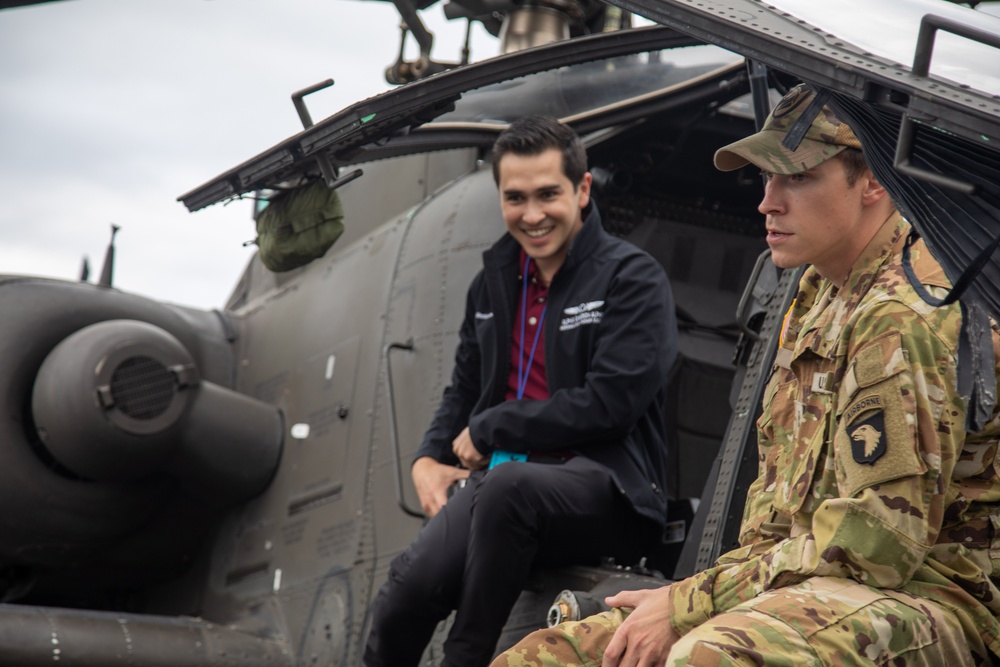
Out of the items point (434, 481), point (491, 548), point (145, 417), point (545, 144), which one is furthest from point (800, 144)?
point (145, 417)

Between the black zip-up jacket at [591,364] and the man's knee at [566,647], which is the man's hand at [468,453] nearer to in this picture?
the black zip-up jacket at [591,364]

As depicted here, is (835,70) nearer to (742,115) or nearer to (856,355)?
(856,355)

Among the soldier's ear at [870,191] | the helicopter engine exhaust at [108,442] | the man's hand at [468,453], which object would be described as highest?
the soldier's ear at [870,191]

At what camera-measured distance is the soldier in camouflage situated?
2.22m

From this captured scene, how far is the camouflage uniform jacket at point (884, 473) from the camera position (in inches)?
89.1

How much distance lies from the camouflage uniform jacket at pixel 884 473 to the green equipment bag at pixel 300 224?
7.53ft

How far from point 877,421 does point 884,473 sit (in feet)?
0.33

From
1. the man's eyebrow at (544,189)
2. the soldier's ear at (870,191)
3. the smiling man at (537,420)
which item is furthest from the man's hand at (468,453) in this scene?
the soldier's ear at (870,191)

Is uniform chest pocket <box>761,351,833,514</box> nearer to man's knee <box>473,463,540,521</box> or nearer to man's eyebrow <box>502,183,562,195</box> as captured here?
man's knee <box>473,463,540,521</box>

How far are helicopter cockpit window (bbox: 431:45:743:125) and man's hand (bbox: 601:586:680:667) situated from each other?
260cm

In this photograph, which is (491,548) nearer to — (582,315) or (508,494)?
(508,494)

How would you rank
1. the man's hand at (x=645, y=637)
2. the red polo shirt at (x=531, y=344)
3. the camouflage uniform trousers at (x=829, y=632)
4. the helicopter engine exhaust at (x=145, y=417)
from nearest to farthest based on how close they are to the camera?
the camouflage uniform trousers at (x=829, y=632) → the man's hand at (x=645, y=637) → the red polo shirt at (x=531, y=344) → the helicopter engine exhaust at (x=145, y=417)

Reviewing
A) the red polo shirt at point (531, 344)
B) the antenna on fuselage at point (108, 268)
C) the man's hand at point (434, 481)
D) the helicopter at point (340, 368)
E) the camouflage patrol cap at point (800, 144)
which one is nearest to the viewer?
the camouflage patrol cap at point (800, 144)

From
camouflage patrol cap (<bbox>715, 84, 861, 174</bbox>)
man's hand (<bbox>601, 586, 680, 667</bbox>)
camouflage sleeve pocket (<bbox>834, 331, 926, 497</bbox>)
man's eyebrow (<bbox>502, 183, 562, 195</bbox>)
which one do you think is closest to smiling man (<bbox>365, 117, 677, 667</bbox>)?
man's eyebrow (<bbox>502, 183, 562, 195</bbox>)
